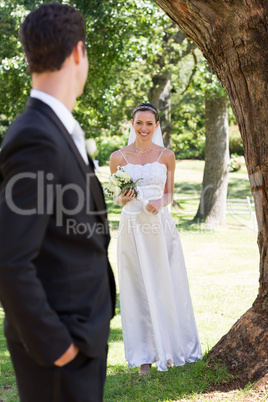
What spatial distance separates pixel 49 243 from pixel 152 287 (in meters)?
3.99

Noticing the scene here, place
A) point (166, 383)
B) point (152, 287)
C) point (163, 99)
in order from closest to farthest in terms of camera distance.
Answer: point (166, 383) < point (152, 287) < point (163, 99)

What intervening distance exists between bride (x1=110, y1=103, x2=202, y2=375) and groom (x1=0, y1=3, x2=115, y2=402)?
144 inches

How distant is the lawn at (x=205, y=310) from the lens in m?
4.84

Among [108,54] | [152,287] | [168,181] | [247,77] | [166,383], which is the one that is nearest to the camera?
[247,77]

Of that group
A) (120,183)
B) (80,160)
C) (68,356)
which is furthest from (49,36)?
(120,183)

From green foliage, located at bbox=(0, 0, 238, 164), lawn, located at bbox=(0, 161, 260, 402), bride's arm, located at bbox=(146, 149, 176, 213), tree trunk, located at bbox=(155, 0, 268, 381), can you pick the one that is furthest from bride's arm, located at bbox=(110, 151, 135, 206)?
green foliage, located at bbox=(0, 0, 238, 164)

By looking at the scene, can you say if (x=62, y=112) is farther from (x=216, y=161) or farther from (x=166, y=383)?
(x=216, y=161)

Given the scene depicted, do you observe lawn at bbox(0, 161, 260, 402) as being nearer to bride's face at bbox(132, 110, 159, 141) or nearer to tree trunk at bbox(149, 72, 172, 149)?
bride's face at bbox(132, 110, 159, 141)

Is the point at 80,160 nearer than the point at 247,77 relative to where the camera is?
Yes

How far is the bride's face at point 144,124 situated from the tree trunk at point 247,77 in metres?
1.42

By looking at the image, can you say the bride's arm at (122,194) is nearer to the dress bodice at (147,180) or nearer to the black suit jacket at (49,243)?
the dress bodice at (147,180)

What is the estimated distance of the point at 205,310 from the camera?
825cm

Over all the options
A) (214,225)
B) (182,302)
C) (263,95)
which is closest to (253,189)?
(263,95)

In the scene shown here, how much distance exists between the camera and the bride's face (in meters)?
6.04
